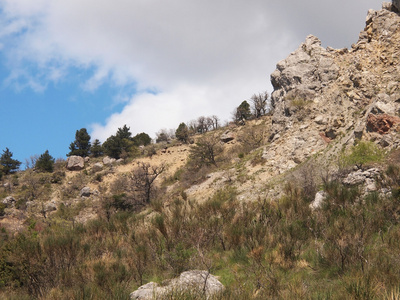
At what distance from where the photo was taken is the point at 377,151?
14016 mm

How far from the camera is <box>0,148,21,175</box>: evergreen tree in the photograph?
49.7m

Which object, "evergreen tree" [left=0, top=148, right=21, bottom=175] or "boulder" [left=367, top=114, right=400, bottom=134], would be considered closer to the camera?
"boulder" [left=367, top=114, right=400, bottom=134]

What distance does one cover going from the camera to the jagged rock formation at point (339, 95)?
1620cm

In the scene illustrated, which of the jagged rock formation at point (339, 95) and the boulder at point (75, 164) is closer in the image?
the jagged rock formation at point (339, 95)

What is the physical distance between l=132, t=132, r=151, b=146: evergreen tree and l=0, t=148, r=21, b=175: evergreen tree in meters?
22.0

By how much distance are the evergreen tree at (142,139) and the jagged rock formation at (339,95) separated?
4162cm

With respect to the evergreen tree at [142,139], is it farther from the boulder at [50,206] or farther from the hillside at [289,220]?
the hillside at [289,220]

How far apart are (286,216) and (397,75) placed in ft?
46.0

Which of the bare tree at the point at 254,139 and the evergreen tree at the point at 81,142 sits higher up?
the evergreen tree at the point at 81,142

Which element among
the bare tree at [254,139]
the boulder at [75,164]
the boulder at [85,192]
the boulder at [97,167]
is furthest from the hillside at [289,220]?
the boulder at [75,164]

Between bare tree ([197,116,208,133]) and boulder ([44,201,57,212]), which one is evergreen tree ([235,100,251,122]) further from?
boulder ([44,201,57,212])

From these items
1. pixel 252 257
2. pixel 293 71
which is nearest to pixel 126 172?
pixel 293 71

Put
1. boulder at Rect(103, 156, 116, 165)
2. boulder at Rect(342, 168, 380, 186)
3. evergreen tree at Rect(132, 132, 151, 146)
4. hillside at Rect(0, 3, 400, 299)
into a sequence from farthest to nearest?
evergreen tree at Rect(132, 132, 151, 146), boulder at Rect(103, 156, 116, 165), boulder at Rect(342, 168, 380, 186), hillside at Rect(0, 3, 400, 299)

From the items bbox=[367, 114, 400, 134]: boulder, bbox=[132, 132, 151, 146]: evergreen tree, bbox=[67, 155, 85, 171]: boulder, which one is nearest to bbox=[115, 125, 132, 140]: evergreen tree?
bbox=[132, 132, 151, 146]: evergreen tree
